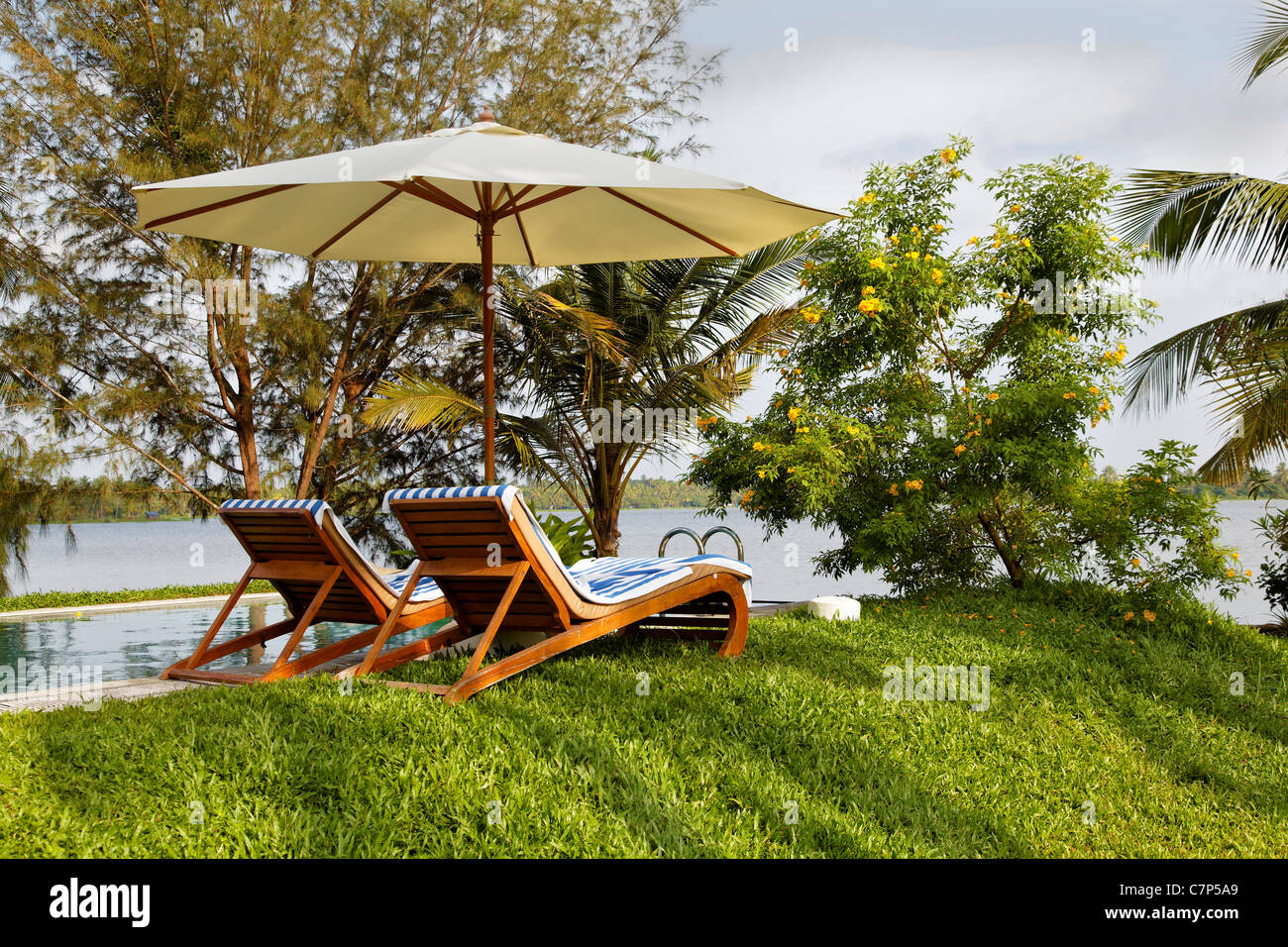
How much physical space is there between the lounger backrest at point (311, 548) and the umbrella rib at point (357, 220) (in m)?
1.89

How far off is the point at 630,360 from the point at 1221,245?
633cm

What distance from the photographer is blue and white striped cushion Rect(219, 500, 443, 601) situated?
14.1 ft

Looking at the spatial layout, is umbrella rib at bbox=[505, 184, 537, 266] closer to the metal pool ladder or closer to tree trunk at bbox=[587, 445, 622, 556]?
the metal pool ladder

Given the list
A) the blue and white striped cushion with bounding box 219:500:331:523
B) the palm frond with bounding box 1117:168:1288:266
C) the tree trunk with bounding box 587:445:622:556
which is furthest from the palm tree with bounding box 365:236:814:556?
the blue and white striped cushion with bounding box 219:500:331:523

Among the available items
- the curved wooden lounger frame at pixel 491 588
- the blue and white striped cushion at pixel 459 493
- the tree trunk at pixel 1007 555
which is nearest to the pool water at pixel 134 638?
the curved wooden lounger frame at pixel 491 588

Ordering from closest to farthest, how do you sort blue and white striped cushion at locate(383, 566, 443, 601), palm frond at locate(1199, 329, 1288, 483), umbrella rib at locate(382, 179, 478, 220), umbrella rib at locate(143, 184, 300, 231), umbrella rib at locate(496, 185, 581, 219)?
1. blue and white striped cushion at locate(383, 566, 443, 601)
2. umbrella rib at locate(143, 184, 300, 231)
3. umbrella rib at locate(382, 179, 478, 220)
4. umbrella rib at locate(496, 185, 581, 219)
5. palm frond at locate(1199, 329, 1288, 483)

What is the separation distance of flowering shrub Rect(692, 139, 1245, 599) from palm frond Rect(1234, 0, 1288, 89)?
424cm

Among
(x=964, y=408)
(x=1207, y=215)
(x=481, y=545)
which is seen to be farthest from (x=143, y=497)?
(x=1207, y=215)

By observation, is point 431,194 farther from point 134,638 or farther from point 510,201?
point 134,638

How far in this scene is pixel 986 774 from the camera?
350cm

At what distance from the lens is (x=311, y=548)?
14.8 ft

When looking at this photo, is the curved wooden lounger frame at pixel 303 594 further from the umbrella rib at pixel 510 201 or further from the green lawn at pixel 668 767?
the umbrella rib at pixel 510 201

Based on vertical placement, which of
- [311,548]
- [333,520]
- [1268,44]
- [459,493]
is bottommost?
[311,548]

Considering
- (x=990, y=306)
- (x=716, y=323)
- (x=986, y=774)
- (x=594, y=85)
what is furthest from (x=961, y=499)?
(x=594, y=85)
